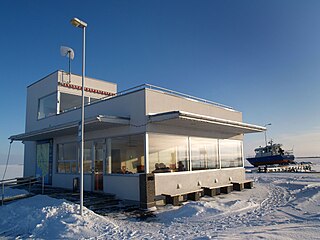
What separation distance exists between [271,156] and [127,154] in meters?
40.2

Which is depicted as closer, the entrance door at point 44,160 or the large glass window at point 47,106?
the entrance door at point 44,160

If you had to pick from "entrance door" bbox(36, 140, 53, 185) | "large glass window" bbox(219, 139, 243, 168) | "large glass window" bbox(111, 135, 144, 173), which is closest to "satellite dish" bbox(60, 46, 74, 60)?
"large glass window" bbox(111, 135, 144, 173)

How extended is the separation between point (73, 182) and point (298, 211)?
10252 mm

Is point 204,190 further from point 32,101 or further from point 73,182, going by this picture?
point 32,101

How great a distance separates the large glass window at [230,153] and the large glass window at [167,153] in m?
3.47

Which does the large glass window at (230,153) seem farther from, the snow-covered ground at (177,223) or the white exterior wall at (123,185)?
the white exterior wall at (123,185)

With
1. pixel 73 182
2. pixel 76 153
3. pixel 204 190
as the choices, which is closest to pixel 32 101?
pixel 76 153

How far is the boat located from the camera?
1786 inches

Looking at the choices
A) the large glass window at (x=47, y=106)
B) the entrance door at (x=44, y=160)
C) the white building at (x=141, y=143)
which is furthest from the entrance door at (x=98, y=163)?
the large glass window at (x=47, y=106)

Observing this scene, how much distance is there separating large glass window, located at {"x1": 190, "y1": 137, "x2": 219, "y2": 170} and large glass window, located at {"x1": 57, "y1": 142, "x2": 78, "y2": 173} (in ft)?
21.4

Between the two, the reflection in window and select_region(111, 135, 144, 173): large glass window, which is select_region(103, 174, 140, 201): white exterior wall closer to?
select_region(111, 135, 144, 173): large glass window

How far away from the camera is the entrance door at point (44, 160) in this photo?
16984 mm

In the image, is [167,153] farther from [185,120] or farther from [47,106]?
[47,106]

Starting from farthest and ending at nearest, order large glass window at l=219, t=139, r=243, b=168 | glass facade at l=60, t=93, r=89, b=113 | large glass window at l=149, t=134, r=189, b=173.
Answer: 1. glass facade at l=60, t=93, r=89, b=113
2. large glass window at l=219, t=139, r=243, b=168
3. large glass window at l=149, t=134, r=189, b=173
